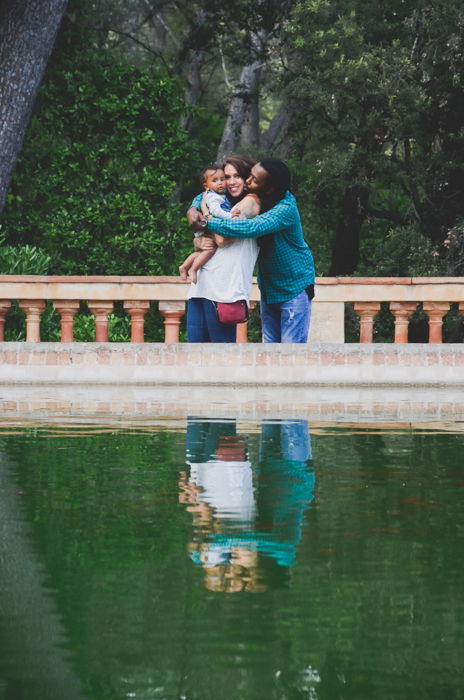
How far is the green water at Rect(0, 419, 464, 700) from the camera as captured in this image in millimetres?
3240

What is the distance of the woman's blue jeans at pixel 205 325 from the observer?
464 inches

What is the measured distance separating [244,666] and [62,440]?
5.23 metres

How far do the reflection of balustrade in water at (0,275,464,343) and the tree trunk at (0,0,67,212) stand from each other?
4.86 metres

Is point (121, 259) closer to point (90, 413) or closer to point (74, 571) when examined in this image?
point (90, 413)

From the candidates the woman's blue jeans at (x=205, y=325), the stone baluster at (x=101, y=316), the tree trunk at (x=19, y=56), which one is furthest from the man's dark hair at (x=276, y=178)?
the tree trunk at (x=19, y=56)

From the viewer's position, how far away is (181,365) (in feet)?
44.3

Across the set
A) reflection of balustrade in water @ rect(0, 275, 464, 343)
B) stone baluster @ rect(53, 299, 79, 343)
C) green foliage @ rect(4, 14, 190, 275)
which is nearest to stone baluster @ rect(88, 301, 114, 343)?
reflection of balustrade in water @ rect(0, 275, 464, 343)

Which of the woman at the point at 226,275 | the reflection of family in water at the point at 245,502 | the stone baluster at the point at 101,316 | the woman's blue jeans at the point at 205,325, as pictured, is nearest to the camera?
the reflection of family in water at the point at 245,502

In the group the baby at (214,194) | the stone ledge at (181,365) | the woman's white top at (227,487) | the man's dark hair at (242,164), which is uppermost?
the man's dark hair at (242,164)

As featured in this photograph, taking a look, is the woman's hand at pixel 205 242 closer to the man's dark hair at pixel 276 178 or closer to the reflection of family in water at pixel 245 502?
the man's dark hair at pixel 276 178

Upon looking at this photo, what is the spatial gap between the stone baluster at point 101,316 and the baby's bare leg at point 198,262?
4569 mm

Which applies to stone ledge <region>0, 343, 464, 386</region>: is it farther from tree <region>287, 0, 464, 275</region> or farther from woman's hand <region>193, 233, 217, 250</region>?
tree <region>287, 0, 464, 275</region>

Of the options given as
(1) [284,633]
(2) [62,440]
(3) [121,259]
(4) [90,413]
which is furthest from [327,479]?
(3) [121,259]

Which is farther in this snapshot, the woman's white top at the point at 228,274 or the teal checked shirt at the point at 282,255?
the woman's white top at the point at 228,274
